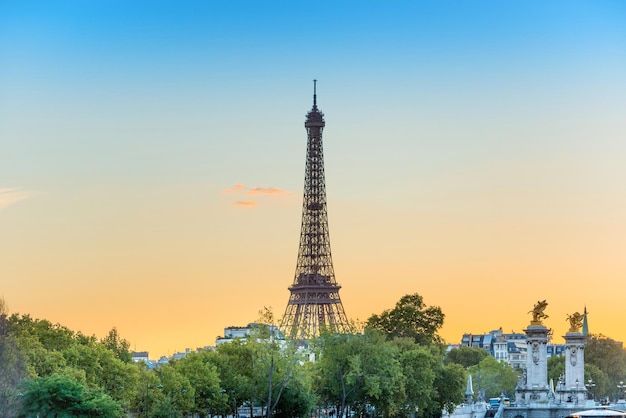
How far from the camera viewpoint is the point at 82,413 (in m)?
66.8

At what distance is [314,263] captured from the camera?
125 m

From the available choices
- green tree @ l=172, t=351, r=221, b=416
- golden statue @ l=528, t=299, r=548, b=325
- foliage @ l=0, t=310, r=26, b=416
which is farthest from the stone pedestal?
foliage @ l=0, t=310, r=26, b=416

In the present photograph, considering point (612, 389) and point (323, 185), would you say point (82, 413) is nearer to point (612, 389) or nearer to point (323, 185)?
point (323, 185)

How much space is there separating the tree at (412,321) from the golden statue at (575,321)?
33.9 ft

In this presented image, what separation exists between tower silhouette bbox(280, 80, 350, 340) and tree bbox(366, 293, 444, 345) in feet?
12.1

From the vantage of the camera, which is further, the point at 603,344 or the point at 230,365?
the point at 603,344

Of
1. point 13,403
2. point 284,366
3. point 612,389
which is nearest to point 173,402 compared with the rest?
point 284,366

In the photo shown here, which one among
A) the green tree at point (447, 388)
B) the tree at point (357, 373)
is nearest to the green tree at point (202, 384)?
the tree at point (357, 373)

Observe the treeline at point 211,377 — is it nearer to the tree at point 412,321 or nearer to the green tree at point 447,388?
the green tree at point 447,388

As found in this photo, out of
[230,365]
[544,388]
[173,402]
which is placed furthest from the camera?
[544,388]

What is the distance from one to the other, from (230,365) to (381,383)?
29.3 ft

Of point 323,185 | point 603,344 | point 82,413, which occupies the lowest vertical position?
point 82,413

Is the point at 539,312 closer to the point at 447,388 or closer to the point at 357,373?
the point at 447,388

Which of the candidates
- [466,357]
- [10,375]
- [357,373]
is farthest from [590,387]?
[10,375]
